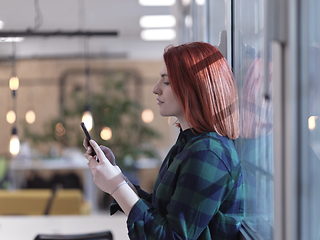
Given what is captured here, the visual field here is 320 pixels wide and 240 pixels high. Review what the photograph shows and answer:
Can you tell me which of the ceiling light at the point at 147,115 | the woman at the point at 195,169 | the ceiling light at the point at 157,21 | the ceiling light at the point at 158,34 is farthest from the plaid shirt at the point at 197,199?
the ceiling light at the point at 147,115

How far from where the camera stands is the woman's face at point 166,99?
0.96m

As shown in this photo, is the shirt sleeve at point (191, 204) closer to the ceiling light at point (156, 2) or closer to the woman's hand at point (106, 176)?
the woman's hand at point (106, 176)

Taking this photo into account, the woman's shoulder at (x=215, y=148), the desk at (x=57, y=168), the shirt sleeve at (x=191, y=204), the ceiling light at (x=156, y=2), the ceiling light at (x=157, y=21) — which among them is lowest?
the desk at (x=57, y=168)

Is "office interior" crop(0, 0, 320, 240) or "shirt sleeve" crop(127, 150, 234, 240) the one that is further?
"shirt sleeve" crop(127, 150, 234, 240)

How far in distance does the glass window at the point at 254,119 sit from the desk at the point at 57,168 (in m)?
4.20

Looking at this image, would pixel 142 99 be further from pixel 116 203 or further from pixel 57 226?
pixel 116 203

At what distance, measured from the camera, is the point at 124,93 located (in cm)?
523

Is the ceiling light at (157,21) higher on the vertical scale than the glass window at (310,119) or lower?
higher

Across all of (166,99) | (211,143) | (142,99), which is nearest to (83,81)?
(142,99)

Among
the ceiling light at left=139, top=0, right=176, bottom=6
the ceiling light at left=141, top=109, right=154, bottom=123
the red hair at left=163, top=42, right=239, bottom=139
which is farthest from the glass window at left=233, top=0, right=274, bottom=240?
the ceiling light at left=141, top=109, right=154, bottom=123

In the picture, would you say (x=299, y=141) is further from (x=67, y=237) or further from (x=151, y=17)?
(x=151, y=17)

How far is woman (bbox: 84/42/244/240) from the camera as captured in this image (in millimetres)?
810

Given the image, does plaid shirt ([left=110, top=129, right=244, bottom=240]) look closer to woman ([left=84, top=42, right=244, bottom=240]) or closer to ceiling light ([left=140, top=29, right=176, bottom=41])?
woman ([left=84, top=42, right=244, bottom=240])

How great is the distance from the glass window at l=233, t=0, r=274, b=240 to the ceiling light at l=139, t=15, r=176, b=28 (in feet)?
13.2
